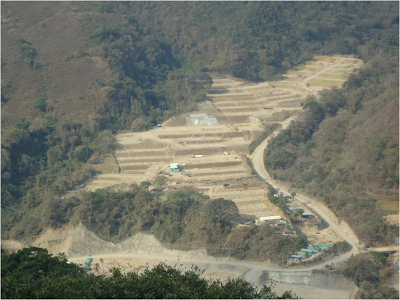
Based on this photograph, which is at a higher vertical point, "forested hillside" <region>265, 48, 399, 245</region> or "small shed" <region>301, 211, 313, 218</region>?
"forested hillside" <region>265, 48, 399, 245</region>

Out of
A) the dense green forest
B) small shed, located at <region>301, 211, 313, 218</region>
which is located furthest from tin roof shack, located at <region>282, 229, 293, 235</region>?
the dense green forest

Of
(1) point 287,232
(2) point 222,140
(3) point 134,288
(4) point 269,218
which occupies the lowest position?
(1) point 287,232

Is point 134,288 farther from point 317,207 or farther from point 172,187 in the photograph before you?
point 317,207

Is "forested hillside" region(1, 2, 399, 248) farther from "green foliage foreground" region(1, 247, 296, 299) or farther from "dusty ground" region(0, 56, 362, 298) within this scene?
"green foliage foreground" region(1, 247, 296, 299)

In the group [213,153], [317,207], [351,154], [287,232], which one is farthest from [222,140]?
[287,232]

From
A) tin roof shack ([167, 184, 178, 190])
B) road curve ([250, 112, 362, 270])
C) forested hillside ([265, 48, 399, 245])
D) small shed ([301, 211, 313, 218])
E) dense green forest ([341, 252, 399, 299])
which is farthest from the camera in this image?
tin roof shack ([167, 184, 178, 190])

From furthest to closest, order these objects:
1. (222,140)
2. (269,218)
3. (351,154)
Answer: (222,140) < (351,154) < (269,218)

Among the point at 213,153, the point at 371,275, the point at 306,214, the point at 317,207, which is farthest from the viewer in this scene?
the point at 213,153
